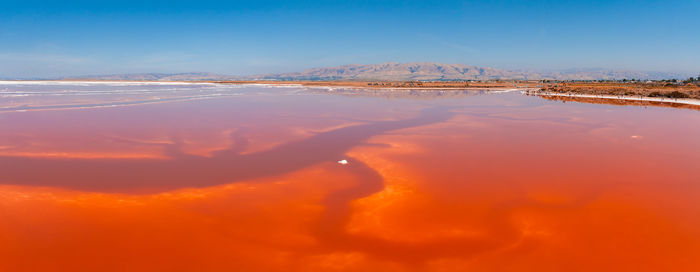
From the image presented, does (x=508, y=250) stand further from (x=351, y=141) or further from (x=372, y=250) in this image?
(x=351, y=141)

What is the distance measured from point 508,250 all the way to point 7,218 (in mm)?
7713

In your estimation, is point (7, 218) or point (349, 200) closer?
point (7, 218)

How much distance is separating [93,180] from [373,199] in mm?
5893

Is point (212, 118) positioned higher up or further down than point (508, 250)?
higher up

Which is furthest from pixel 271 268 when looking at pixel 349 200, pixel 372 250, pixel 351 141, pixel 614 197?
pixel 351 141

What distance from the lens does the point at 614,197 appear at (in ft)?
23.2

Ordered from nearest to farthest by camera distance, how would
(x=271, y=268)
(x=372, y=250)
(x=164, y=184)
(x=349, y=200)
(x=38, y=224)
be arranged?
(x=271, y=268), (x=372, y=250), (x=38, y=224), (x=349, y=200), (x=164, y=184)

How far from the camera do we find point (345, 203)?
22.2ft

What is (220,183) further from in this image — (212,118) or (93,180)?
(212,118)

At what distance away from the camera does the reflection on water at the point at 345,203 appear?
4.91 m

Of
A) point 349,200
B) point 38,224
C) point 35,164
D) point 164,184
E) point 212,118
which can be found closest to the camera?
point 38,224

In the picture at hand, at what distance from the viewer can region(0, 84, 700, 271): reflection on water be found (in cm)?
491

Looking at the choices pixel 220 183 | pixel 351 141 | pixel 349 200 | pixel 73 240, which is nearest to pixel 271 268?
pixel 349 200

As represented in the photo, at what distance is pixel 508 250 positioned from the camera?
16.8 ft
